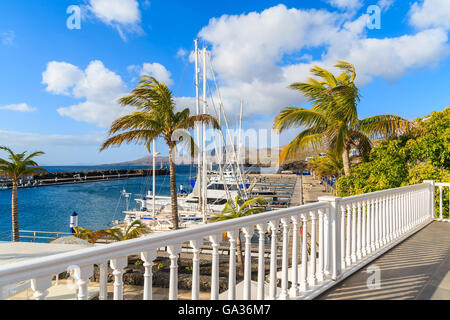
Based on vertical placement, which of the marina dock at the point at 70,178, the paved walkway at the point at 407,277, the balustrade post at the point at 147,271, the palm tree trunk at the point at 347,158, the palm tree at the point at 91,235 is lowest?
the marina dock at the point at 70,178

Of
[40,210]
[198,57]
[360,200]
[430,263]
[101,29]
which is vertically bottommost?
[40,210]

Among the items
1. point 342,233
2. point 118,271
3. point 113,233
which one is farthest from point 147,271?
point 113,233

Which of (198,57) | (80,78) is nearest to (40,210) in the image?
(80,78)

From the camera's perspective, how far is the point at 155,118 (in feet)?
38.0

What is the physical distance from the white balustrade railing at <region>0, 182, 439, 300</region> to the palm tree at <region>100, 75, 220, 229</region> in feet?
24.0

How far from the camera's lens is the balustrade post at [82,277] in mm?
1199

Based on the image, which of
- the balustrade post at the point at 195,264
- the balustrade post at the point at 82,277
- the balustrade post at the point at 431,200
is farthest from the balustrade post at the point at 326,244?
the balustrade post at the point at 431,200

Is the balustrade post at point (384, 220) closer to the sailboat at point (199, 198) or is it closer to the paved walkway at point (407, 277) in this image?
the paved walkway at point (407, 277)

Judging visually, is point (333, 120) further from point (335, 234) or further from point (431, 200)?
point (335, 234)

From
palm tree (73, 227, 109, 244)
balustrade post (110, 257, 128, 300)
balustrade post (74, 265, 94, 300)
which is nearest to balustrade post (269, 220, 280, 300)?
balustrade post (110, 257, 128, 300)

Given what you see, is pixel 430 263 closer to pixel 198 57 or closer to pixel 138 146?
pixel 138 146

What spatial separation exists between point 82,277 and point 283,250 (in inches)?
79.8
